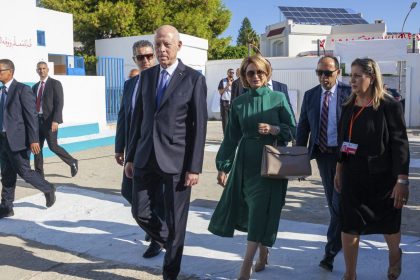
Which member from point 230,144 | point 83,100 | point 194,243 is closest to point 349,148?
point 230,144

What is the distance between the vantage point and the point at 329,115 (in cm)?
432

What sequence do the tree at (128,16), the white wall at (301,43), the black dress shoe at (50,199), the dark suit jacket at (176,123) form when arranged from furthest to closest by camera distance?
1. the white wall at (301,43)
2. the tree at (128,16)
3. the black dress shoe at (50,199)
4. the dark suit jacket at (176,123)

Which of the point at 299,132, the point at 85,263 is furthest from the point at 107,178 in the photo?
the point at 299,132

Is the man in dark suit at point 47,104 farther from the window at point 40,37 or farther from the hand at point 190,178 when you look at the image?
the window at point 40,37

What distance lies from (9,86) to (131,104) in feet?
6.76

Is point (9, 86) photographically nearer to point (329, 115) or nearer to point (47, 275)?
point (47, 275)

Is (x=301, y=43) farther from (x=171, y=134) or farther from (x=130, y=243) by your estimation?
(x=171, y=134)

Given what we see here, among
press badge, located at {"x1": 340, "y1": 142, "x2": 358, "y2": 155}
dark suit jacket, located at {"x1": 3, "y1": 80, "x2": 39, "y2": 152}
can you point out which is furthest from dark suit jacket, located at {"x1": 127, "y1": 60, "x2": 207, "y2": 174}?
dark suit jacket, located at {"x1": 3, "y1": 80, "x2": 39, "y2": 152}

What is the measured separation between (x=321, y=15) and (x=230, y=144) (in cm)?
4093

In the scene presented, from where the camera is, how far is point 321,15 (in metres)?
42.7

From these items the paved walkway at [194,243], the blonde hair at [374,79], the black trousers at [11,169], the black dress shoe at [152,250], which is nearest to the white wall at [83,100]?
the black trousers at [11,169]

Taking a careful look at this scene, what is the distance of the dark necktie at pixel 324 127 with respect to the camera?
4309 millimetres

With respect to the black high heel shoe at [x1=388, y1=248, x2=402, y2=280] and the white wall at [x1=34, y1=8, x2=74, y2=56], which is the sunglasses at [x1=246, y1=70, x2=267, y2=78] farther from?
the white wall at [x1=34, y1=8, x2=74, y2=56]

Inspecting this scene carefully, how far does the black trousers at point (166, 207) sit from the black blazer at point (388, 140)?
4.54ft
